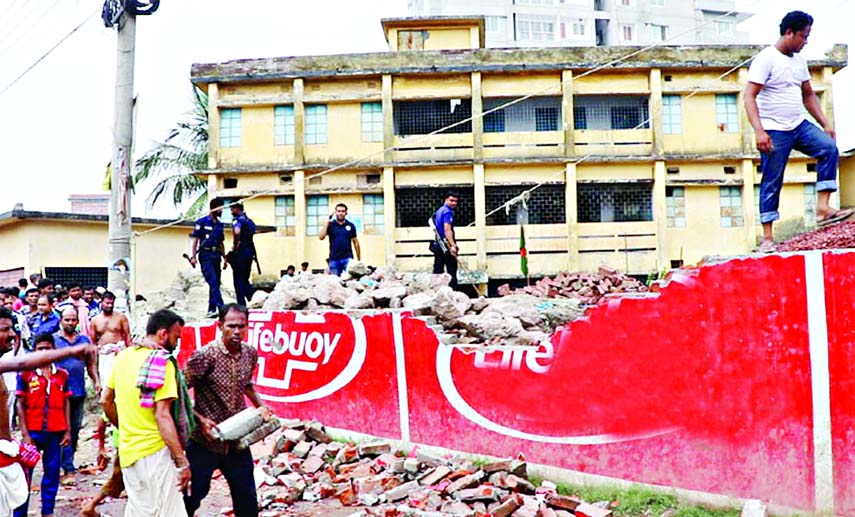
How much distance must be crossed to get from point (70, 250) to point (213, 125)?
22.8 feet

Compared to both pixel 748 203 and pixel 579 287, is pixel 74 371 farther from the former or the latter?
pixel 748 203

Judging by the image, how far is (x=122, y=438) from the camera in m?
4.81

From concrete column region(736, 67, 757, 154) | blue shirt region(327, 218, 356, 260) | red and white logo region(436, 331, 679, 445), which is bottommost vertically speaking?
red and white logo region(436, 331, 679, 445)

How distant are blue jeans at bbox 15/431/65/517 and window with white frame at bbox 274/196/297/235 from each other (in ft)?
56.9

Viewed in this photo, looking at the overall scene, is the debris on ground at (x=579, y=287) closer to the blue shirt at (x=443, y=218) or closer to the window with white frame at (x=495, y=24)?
the blue shirt at (x=443, y=218)

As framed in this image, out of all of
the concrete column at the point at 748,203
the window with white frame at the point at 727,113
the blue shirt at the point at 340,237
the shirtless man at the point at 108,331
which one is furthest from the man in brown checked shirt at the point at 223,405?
the window with white frame at the point at 727,113

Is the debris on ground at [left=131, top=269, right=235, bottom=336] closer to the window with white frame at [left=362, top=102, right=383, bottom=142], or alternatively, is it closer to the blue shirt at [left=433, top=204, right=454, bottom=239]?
the blue shirt at [left=433, top=204, right=454, bottom=239]

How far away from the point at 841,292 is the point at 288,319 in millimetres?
6602

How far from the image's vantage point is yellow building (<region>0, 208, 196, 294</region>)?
17.9 meters

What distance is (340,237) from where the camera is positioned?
1212cm

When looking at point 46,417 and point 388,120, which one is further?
point 388,120

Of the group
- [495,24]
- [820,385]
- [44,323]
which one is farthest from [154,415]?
[495,24]

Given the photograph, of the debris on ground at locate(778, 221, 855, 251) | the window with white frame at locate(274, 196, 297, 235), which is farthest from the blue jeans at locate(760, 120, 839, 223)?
the window with white frame at locate(274, 196, 297, 235)

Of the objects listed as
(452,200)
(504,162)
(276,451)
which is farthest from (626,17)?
(276,451)
